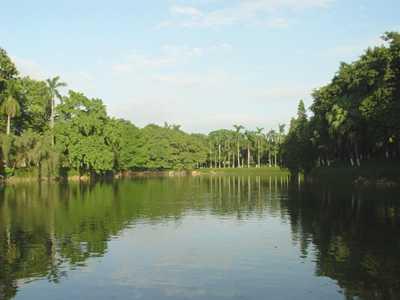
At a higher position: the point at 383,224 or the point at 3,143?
the point at 3,143

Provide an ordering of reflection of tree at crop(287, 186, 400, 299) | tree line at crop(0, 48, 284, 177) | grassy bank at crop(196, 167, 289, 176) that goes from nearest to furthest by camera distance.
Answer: reflection of tree at crop(287, 186, 400, 299), tree line at crop(0, 48, 284, 177), grassy bank at crop(196, 167, 289, 176)

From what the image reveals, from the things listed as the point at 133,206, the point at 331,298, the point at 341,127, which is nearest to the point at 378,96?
the point at 341,127

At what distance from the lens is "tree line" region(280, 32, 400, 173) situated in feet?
193

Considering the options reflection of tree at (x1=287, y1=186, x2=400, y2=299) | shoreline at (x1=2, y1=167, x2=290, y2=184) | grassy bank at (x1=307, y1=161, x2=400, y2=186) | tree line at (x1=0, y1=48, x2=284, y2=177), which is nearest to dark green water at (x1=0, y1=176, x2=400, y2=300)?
reflection of tree at (x1=287, y1=186, x2=400, y2=299)

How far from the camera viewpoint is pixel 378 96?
59469 mm

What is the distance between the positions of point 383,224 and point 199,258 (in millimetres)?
13817

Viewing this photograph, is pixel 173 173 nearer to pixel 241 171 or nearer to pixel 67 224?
pixel 241 171

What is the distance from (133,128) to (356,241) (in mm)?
120371

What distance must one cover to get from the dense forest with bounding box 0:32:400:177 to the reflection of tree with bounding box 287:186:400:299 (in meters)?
19.6

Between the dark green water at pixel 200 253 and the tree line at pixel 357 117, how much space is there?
71.4ft

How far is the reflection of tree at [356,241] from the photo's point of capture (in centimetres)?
1748

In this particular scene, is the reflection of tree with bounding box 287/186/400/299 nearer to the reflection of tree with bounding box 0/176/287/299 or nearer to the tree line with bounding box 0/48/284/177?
the reflection of tree with bounding box 0/176/287/299

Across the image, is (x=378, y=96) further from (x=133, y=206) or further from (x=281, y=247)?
(x=281, y=247)

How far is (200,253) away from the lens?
23484 mm
